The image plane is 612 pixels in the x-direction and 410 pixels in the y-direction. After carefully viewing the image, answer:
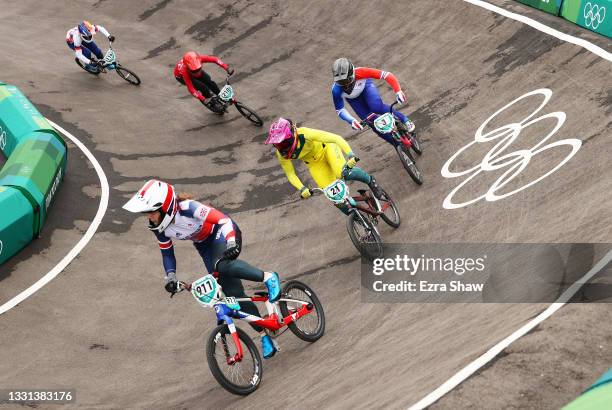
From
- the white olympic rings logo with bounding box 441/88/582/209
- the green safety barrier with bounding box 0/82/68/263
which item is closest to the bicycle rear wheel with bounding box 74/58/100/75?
the green safety barrier with bounding box 0/82/68/263

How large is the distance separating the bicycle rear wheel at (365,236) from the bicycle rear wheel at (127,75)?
1308 centimetres

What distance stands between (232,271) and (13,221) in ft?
20.1

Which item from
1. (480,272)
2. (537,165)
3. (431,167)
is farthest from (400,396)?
(431,167)

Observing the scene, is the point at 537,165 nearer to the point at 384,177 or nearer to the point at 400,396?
the point at 384,177

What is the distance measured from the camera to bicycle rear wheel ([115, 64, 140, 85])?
22188mm

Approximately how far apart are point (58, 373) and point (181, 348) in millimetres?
1803

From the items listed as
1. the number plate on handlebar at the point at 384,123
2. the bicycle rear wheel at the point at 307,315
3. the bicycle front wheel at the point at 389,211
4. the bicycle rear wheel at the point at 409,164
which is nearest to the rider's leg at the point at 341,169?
the bicycle front wheel at the point at 389,211

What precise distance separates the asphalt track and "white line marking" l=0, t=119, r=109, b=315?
152 mm

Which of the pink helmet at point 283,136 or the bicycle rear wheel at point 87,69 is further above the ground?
the pink helmet at point 283,136

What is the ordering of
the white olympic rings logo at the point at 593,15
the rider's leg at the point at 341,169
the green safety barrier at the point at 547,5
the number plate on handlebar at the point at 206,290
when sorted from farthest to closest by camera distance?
the green safety barrier at the point at 547,5 < the white olympic rings logo at the point at 593,15 < the rider's leg at the point at 341,169 < the number plate on handlebar at the point at 206,290

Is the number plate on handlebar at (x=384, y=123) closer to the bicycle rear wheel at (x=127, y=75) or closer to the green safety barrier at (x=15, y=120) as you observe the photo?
the green safety barrier at (x=15, y=120)

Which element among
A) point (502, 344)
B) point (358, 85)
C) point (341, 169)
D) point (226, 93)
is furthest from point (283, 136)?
point (226, 93)

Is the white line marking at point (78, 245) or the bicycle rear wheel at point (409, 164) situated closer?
the white line marking at point (78, 245)

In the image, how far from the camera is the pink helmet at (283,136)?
11.0m
